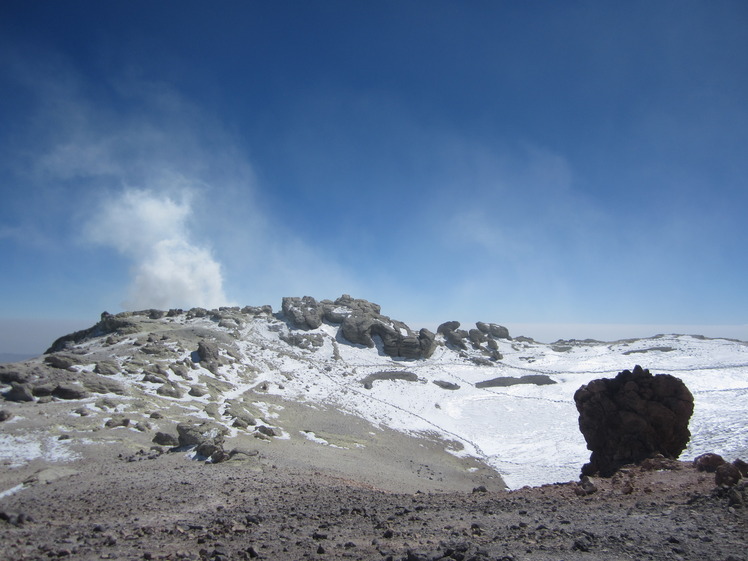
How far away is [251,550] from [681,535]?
755cm

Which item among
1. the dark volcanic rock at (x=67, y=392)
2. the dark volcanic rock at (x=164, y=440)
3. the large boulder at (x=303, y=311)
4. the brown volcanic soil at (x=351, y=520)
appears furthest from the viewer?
the large boulder at (x=303, y=311)

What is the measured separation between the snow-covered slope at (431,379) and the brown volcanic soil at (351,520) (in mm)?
12273

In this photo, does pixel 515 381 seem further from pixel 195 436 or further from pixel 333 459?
pixel 195 436

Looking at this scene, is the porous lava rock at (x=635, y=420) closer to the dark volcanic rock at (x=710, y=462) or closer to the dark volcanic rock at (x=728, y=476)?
the dark volcanic rock at (x=710, y=462)

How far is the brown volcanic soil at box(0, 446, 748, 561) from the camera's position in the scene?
7.29 metres

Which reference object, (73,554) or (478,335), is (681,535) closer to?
(73,554)

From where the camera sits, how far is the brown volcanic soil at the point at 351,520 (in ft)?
23.9

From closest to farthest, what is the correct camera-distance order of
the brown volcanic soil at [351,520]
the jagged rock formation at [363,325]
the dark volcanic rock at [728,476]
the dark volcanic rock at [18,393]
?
the brown volcanic soil at [351,520], the dark volcanic rock at [728,476], the dark volcanic rock at [18,393], the jagged rock formation at [363,325]

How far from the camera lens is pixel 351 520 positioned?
31.7 feet

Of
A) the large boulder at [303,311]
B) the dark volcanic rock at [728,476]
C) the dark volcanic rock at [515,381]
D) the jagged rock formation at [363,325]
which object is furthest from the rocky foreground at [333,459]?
the large boulder at [303,311]

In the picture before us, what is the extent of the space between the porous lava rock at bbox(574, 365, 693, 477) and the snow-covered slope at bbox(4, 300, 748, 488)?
4.91 meters

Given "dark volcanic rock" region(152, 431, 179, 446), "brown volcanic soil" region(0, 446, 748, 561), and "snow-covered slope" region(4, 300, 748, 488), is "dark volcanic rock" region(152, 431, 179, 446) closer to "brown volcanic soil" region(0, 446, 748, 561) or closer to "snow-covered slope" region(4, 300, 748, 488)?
"brown volcanic soil" region(0, 446, 748, 561)

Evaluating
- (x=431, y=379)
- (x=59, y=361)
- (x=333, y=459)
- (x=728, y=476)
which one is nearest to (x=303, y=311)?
(x=431, y=379)

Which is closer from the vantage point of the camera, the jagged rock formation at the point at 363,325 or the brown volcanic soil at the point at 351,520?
the brown volcanic soil at the point at 351,520
